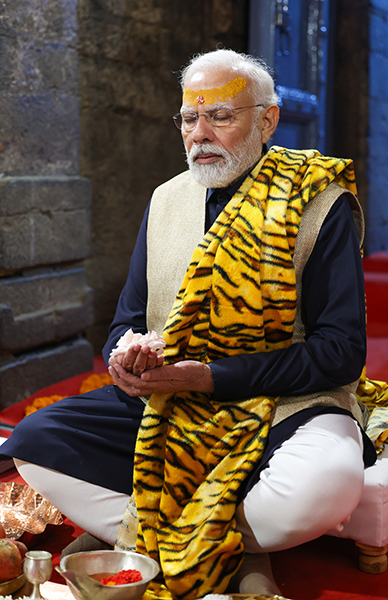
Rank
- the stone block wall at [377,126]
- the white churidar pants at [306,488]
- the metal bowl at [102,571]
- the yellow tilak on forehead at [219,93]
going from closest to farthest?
the metal bowl at [102,571] < the white churidar pants at [306,488] < the yellow tilak on forehead at [219,93] < the stone block wall at [377,126]

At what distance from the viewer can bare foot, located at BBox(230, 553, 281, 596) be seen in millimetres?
1744

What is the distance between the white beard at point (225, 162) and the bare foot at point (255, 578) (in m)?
1.12

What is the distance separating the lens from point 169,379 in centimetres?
181

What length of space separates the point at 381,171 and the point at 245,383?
437 centimetres

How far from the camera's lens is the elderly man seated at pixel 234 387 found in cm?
175

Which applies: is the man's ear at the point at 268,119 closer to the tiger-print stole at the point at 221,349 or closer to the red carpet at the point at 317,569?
the tiger-print stole at the point at 221,349

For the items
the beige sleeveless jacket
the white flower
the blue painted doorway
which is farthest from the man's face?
the blue painted doorway

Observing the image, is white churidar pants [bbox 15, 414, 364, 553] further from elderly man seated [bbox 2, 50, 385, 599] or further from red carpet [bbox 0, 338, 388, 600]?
red carpet [bbox 0, 338, 388, 600]

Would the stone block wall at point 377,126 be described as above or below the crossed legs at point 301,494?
above

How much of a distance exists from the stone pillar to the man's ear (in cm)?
150

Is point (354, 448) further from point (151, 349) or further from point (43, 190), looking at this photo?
point (43, 190)

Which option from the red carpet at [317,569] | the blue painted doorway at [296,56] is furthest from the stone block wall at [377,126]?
the red carpet at [317,569]

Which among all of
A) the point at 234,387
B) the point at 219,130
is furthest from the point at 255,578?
the point at 219,130

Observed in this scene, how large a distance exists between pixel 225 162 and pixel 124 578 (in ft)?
3.99
